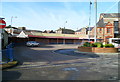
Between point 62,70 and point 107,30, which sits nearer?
point 62,70

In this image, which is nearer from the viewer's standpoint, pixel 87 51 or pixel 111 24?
pixel 87 51

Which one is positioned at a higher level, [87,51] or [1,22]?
[1,22]

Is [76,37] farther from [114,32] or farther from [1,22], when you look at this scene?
[1,22]

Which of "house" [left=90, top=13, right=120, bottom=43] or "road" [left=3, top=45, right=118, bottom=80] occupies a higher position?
"house" [left=90, top=13, right=120, bottom=43]

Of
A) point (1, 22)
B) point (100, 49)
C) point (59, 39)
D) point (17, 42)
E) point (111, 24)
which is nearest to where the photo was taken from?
point (1, 22)

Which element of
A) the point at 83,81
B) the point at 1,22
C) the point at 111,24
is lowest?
the point at 83,81

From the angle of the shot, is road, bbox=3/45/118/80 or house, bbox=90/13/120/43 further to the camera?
house, bbox=90/13/120/43

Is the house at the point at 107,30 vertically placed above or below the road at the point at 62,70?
above

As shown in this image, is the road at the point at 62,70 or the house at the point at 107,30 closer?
the road at the point at 62,70

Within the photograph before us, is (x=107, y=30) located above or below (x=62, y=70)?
above

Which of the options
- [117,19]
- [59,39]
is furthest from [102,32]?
[59,39]

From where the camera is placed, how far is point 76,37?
→ 197 feet

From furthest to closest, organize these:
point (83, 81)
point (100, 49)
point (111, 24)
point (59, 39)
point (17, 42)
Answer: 1. point (59, 39)
2. point (111, 24)
3. point (17, 42)
4. point (100, 49)
5. point (83, 81)

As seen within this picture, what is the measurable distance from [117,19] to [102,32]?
8.93m
